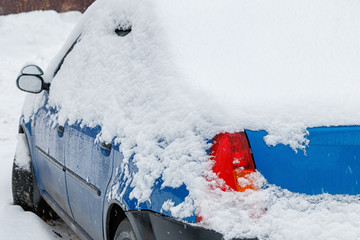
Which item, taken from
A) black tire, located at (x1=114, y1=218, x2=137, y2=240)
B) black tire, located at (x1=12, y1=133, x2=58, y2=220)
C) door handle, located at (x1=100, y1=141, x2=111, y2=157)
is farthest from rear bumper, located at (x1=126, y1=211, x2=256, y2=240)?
black tire, located at (x1=12, y1=133, x2=58, y2=220)

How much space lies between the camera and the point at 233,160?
1.84 m

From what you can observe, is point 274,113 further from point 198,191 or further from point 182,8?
point 182,8

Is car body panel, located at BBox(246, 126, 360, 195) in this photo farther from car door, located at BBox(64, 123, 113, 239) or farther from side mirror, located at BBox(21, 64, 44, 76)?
side mirror, located at BBox(21, 64, 44, 76)

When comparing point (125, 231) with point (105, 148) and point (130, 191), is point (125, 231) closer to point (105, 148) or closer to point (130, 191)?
point (130, 191)

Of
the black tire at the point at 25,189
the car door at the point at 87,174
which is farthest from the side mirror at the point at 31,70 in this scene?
the black tire at the point at 25,189

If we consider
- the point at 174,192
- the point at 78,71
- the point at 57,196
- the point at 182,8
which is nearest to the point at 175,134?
the point at 174,192

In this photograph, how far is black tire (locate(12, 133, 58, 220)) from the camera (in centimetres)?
439

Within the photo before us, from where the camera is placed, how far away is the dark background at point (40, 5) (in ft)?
57.6

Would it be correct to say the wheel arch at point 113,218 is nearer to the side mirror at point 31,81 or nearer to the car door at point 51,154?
the car door at point 51,154

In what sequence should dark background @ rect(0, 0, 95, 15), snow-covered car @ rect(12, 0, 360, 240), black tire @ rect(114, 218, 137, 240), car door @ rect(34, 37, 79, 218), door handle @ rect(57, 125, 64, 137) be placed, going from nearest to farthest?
snow-covered car @ rect(12, 0, 360, 240) < black tire @ rect(114, 218, 137, 240) < door handle @ rect(57, 125, 64, 137) < car door @ rect(34, 37, 79, 218) < dark background @ rect(0, 0, 95, 15)

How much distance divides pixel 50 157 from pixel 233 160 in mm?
2219

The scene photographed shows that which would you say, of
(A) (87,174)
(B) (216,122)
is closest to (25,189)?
(A) (87,174)

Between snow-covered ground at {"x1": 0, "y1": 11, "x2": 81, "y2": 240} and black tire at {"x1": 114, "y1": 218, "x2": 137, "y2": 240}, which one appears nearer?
black tire at {"x1": 114, "y1": 218, "x2": 137, "y2": 240}

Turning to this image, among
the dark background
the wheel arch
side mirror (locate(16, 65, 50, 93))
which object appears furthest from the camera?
the dark background
